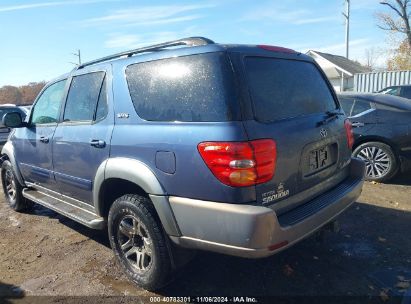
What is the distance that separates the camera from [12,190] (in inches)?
230

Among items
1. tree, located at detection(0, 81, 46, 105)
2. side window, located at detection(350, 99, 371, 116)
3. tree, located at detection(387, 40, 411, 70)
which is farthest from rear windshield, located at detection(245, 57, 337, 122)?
tree, located at detection(0, 81, 46, 105)

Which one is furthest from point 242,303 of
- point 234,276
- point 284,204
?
point 284,204

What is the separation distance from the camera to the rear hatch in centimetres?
274

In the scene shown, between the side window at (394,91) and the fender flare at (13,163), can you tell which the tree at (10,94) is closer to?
the side window at (394,91)

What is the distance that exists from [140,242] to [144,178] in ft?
2.30

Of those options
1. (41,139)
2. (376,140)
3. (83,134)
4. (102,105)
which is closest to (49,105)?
(41,139)

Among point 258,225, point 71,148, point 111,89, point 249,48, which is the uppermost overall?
point 249,48

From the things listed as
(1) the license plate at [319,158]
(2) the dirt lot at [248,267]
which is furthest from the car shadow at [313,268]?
(1) the license plate at [319,158]

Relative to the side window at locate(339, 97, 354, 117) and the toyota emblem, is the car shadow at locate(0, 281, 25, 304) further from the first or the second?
the side window at locate(339, 97, 354, 117)

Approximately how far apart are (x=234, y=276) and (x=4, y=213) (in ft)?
13.5

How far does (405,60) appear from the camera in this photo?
3944 cm

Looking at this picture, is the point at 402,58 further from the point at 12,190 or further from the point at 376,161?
the point at 12,190

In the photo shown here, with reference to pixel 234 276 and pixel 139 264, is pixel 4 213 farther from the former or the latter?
pixel 234 276

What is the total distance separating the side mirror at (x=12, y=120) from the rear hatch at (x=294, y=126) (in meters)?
3.52
